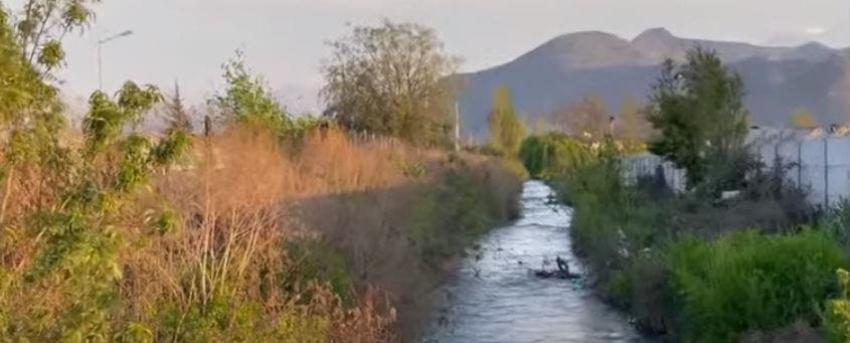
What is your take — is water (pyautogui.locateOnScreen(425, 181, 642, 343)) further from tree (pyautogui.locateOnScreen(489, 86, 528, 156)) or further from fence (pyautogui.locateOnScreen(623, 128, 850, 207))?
tree (pyautogui.locateOnScreen(489, 86, 528, 156))

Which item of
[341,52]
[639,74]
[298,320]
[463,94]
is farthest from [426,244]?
[639,74]

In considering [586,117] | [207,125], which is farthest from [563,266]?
[586,117]

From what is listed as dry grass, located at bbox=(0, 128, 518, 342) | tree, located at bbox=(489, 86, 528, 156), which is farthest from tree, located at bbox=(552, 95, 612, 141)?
dry grass, located at bbox=(0, 128, 518, 342)

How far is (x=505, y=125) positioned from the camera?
301 feet

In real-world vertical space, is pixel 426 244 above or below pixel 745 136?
below

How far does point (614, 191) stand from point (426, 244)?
916 centimetres

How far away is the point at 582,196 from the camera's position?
35031 millimetres

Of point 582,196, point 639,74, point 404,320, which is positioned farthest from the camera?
point 639,74

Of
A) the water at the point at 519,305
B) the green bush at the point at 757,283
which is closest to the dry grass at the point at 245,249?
the water at the point at 519,305

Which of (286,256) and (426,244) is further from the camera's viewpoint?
(426,244)

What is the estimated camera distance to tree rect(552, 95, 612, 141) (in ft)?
287

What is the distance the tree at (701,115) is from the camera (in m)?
30.9

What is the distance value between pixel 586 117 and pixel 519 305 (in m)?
67.6

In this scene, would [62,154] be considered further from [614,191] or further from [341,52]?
[341,52]
